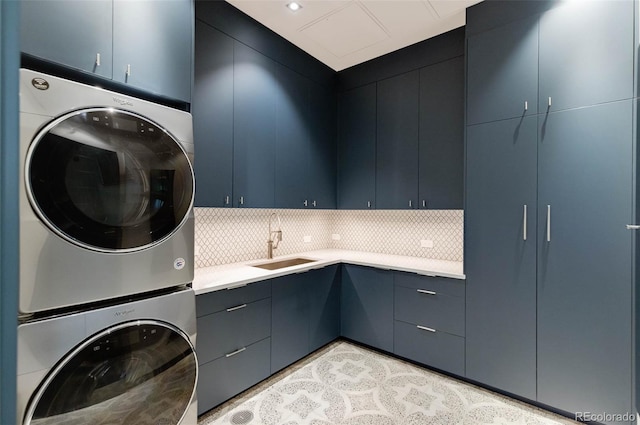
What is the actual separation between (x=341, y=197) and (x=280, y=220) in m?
0.77

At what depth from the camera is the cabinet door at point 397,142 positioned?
2.81 metres

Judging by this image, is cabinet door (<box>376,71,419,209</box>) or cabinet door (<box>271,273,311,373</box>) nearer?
cabinet door (<box>271,273,311,373</box>)

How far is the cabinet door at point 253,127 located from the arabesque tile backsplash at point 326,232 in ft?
1.26

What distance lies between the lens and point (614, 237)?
1.70 metres

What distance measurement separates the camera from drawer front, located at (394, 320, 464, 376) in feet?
7.42

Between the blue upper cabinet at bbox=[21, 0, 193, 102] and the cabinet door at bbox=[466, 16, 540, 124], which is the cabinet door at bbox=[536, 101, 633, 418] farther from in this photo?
A: the blue upper cabinet at bbox=[21, 0, 193, 102]

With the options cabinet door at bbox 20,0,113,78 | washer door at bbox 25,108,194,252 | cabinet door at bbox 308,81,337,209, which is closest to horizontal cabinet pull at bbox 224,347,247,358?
washer door at bbox 25,108,194,252

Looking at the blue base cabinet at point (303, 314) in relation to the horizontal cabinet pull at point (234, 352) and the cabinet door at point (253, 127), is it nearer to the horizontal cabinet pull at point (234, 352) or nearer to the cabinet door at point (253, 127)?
the horizontal cabinet pull at point (234, 352)

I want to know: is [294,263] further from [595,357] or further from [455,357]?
[595,357]

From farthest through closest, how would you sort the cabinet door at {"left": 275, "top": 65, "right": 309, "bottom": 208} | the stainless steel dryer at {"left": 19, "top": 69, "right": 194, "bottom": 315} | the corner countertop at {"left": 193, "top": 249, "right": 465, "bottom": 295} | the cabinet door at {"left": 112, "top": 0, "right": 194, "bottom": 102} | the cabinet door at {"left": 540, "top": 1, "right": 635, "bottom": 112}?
the cabinet door at {"left": 275, "top": 65, "right": 309, "bottom": 208}
the corner countertop at {"left": 193, "top": 249, "right": 465, "bottom": 295}
the cabinet door at {"left": 540, "top": 1, "right": 635, "bottom": 112}
the cabinet door at {"left": 112, "top": 0, "right": 194, "bottom": 102}
the stainless steel dryer at {"left": 19, "top": 69, "right": 194, "bottom": 315}

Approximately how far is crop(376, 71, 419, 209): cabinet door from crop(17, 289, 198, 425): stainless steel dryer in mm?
2144

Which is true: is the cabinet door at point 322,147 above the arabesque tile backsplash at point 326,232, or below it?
above

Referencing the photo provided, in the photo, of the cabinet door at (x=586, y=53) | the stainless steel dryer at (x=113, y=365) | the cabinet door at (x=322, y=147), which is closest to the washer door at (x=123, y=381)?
the stainless steel dryer at (x=113, y=365)

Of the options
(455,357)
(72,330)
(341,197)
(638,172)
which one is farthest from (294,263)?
(638,172)
